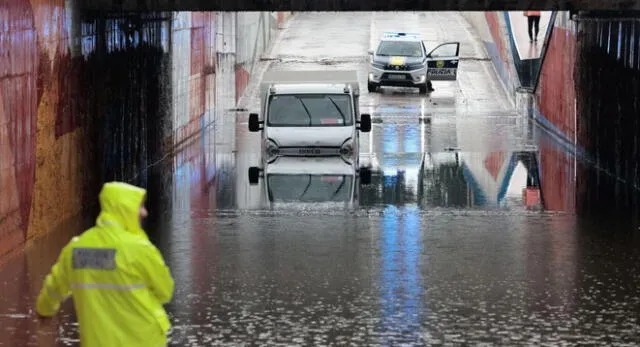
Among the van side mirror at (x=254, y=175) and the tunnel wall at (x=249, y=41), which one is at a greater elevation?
the tunnel wall at (x=249, y=41)

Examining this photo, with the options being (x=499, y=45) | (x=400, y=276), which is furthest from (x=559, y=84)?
(x=400, y=276)

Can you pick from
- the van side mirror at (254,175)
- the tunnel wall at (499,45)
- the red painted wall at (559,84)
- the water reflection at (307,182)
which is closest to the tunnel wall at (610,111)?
the red painted wall at (559,84)

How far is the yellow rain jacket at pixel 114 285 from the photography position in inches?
299

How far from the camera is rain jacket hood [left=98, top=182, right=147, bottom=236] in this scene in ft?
24.3

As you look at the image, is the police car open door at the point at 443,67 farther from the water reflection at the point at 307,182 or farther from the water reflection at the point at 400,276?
the water reflection at the point at 400,276

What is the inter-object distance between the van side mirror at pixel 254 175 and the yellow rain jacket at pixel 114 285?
61.4ft

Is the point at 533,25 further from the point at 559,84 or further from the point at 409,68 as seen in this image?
the point at 559,84

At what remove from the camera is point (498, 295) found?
596 inches

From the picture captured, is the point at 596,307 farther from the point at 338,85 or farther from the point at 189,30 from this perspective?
the point at 189,30

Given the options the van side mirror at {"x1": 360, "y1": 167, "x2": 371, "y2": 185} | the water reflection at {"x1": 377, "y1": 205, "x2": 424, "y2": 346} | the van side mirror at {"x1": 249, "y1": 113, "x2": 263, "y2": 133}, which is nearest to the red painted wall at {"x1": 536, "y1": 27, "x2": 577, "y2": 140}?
the van side mirror at {"x1": 360, "y1": 167, "x2": 371, "y2": 185}

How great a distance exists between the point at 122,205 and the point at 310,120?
73.0 ft

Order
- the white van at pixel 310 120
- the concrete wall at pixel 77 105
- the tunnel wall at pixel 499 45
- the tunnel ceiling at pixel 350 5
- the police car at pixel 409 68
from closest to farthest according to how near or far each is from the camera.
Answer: the concrete wall at pixel 77 105 < the tunnel ceiling at pixel 350 5 < the white van at pixel 310 120 < the tunnel wall at pixel 499 45 < the police car at pixel 409 68

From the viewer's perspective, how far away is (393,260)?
1762cm

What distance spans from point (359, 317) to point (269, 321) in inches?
33.4
